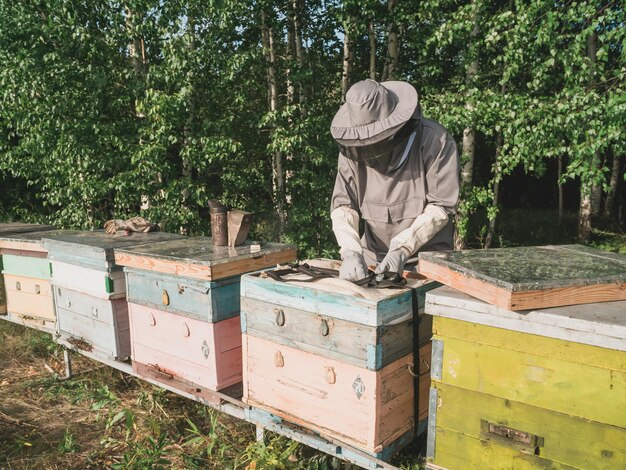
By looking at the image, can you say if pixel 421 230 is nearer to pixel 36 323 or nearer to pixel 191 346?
pixel 191 346

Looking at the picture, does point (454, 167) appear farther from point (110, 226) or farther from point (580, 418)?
point (110, 226)

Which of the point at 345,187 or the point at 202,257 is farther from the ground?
the point at 345,187

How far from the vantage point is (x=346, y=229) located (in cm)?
260

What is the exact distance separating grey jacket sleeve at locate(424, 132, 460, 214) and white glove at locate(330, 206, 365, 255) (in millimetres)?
418

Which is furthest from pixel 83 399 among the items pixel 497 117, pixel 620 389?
pixel 497 117

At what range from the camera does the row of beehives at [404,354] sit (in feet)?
5.16

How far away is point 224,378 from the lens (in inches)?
104

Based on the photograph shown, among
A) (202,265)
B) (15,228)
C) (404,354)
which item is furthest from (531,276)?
(15,228)

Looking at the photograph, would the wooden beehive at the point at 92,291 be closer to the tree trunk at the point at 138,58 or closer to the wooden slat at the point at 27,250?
the wooden slat at the point at 27,250

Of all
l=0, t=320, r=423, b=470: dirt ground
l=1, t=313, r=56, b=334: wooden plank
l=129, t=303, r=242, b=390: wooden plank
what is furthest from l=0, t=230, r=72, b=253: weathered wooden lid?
l=129, t=303, r=242, b=390: wooden plank

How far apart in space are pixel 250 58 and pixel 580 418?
510cm

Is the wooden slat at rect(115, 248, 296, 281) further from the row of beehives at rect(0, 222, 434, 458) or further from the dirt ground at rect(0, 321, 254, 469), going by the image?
the dirt ground at rect(0, 321, 254, 469)

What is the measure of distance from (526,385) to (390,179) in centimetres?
127

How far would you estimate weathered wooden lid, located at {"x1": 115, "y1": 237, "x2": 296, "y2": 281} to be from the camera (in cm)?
254
